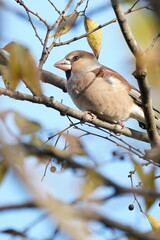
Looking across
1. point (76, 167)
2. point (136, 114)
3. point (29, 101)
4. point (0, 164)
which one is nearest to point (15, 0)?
point (29, 101)

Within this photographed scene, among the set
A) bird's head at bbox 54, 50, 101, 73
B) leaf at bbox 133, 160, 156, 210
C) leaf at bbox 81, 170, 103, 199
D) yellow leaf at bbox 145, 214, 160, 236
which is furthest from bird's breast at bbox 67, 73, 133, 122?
leaf at bbox 81, 170, 103, 199

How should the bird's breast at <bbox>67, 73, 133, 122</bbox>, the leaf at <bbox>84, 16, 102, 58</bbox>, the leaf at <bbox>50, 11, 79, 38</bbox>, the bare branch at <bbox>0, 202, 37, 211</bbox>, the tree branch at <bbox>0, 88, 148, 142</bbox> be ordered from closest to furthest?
the bare branch at <bbox>0, 202, 37, 211</bbox>
the tree branch at <bbox>0, 88, 148, 142</bbox>
the leaf at <bbox>50, 11, 79, 38</bbox>
the leaf at <bbox>84, 16, 102, 58</bbox>
the bird's breast at <bbox>67, 73, 133, 122</bbox>

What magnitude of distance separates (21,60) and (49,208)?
2.86ft

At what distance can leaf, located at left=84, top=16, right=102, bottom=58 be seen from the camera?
437cm

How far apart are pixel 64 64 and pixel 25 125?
4.82 meters

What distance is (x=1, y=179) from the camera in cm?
176

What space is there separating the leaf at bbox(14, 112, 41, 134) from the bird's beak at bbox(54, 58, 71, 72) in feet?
15.2

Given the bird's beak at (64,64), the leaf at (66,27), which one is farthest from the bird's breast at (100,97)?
the leaf at (66,27)

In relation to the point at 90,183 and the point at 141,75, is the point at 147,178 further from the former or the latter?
the point at 141,75

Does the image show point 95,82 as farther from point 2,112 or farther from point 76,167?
point 76,167

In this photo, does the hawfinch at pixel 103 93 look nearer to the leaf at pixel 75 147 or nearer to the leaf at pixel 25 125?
the leaf at pixel 75 147

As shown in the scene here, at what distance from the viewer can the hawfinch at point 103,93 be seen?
5793mm

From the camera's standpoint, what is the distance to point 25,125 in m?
1.99

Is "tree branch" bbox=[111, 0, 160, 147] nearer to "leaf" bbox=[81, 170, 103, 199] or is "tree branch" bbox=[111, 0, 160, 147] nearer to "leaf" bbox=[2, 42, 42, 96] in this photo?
"leaf" bbox=[2, 42, 42, 96]
